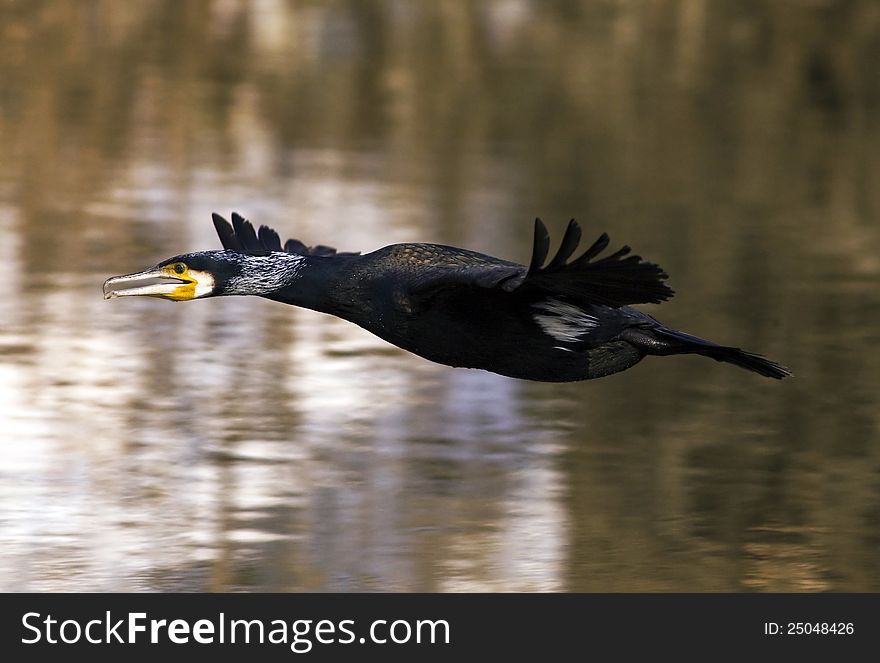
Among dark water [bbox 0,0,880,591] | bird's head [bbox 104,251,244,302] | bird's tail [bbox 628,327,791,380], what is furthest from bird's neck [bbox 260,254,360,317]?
dark water [bbox 0,0,880,591]

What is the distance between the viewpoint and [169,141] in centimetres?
2016

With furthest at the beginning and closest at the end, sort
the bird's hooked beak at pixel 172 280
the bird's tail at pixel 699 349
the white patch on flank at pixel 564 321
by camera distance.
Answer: the bird's hooked beak at pixel 172 280 → the bird's tail at pixel 699 349 → the white patch on flank at pixel 564 321

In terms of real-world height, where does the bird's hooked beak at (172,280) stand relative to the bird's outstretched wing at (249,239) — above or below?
below

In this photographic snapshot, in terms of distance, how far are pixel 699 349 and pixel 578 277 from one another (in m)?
1.03

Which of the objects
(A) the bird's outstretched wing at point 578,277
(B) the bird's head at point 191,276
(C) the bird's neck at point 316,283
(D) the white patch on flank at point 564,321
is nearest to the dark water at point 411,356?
(B) the bird's head at point 191,276

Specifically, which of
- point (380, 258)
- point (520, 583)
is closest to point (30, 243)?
point (520, 583)

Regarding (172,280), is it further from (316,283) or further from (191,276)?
(316,283)

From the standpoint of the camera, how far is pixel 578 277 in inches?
243

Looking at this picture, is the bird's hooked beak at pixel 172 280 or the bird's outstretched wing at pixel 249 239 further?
the bird's outstretched wing at pixel 249 239

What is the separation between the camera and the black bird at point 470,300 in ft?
20.9

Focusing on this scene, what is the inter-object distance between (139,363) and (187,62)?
44.6 feet

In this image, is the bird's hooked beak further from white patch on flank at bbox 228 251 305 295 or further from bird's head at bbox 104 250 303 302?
white patch on flank at bbox 228 251 305 295

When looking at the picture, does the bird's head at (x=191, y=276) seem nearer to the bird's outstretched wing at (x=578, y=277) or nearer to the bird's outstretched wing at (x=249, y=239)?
the bird's outstretched wing at (x=249, y=239)

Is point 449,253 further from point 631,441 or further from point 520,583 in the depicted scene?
point 631,441
